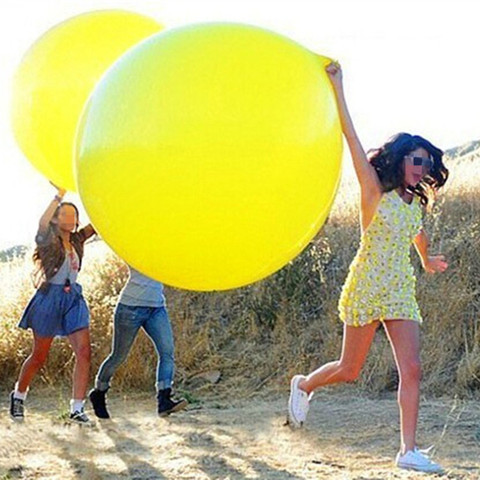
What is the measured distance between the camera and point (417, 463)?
488 centimetres

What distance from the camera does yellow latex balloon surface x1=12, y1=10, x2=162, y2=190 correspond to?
4.31 metres

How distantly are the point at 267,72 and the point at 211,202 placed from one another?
491 millimetres

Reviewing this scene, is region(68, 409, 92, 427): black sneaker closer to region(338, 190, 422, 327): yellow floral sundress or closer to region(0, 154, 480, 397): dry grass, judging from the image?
region(0, 154, 480, 397): dry grass

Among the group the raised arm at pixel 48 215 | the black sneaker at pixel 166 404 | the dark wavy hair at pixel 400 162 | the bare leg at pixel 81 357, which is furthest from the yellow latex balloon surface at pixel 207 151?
the black sneaker at pixel 166 404

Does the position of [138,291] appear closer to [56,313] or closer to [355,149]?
[56,313]

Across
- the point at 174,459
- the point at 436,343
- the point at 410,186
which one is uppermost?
Result: the point at 410,186

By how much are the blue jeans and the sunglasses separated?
7.48 ft

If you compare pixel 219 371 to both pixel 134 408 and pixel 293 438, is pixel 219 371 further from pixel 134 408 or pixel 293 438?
pixel 293 438

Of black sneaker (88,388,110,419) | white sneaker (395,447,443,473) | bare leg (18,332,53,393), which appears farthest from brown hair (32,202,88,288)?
white sneaker (395,447,443,473)

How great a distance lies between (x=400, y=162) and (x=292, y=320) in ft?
12.9

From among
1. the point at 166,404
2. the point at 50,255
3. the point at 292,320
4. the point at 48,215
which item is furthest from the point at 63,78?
the point at 292,320

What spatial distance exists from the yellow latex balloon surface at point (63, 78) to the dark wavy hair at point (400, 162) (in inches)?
51.7

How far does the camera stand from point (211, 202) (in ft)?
10.4

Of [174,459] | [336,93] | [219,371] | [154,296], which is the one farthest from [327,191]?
[219,371]
